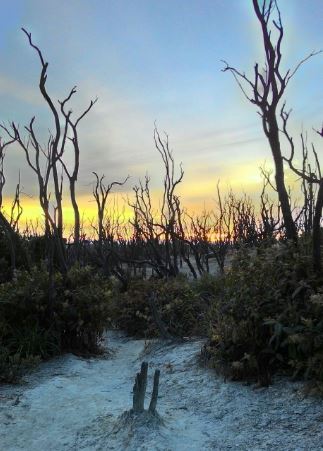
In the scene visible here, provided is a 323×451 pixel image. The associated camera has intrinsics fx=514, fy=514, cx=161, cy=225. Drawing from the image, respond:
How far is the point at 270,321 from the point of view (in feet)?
14.8

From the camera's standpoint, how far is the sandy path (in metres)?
3.69

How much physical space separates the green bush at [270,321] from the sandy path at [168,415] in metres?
0.23

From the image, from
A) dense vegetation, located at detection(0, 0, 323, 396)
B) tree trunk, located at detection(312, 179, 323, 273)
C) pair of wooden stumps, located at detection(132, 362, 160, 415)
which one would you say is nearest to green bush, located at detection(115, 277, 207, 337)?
dense vegetation, located at detection(0, 0, 323, 396)

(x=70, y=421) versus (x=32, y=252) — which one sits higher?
(x=32, y=252)

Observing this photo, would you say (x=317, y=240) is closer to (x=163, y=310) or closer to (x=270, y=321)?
(x=270, y=321)

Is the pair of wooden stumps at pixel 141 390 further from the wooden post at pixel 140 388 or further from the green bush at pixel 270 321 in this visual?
the green bush at pixel 270 321

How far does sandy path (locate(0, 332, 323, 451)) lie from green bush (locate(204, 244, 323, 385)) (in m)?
0.23

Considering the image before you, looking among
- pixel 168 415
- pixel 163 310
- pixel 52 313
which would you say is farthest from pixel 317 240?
pixel 163 310

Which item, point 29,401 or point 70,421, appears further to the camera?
point 29,401

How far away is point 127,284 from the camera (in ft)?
39.6

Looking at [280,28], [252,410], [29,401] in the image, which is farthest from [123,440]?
[280,28]

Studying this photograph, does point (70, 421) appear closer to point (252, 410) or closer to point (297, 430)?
point (252, 410)

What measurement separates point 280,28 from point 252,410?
4420mm

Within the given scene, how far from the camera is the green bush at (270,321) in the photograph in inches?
167
